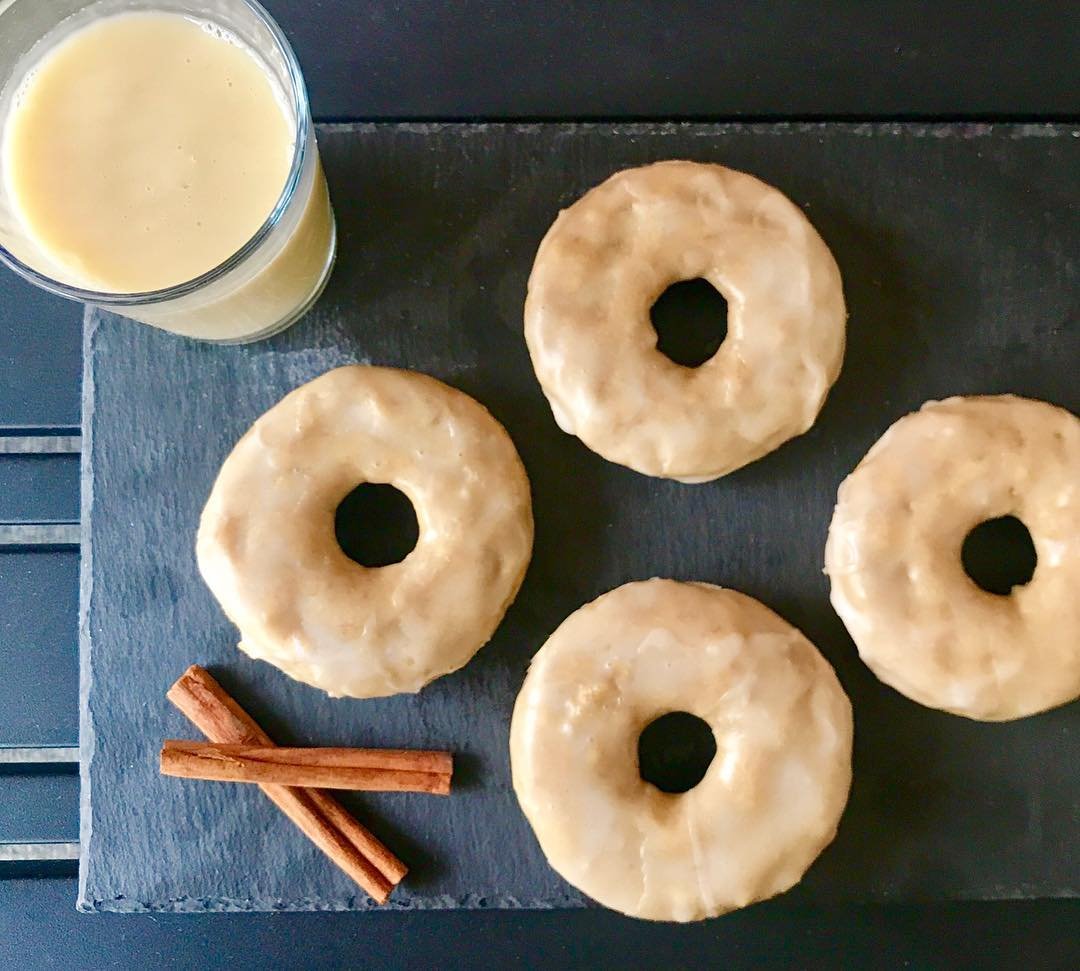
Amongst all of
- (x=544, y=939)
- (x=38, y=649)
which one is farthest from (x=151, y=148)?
(x=544, y=939)

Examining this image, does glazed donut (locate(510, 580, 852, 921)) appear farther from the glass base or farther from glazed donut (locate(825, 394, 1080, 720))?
the glass base

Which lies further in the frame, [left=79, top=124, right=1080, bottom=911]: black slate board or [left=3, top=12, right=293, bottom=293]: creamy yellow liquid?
[left=79, top=124, right=1080, bottom=911]: black slate board

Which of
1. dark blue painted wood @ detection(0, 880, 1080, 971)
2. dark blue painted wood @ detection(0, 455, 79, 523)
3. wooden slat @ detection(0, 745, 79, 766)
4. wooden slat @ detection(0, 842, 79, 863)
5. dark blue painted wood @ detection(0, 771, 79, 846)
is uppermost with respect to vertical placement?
dark blue painted wood @ detection(0, 455, 79, 523)

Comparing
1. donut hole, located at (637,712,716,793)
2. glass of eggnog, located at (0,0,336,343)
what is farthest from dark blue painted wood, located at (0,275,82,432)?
donut hole, located at (637,712,716,793)

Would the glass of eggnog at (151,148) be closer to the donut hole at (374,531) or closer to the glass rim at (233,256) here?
the glass rim at (233,256)

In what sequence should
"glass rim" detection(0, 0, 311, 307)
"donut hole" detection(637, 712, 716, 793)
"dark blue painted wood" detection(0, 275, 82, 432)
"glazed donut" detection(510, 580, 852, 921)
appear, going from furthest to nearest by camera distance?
"dark blue painted wood" detection(0, 275, 82, 432), "donut hole" detection(637, 712, 716, 793), "glazed donut" detection(510, 580, 852, 921), "glass rim" detection(0, 0, 311, 307)

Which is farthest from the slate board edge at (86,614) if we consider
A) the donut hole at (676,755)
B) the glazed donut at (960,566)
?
the glazed donut at (960,566)

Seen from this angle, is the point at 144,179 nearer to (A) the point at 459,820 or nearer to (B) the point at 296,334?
(B) the point at 296,334

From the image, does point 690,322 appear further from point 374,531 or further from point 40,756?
point 40,756

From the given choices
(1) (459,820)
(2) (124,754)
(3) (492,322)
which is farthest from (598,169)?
(2) (124,754)
